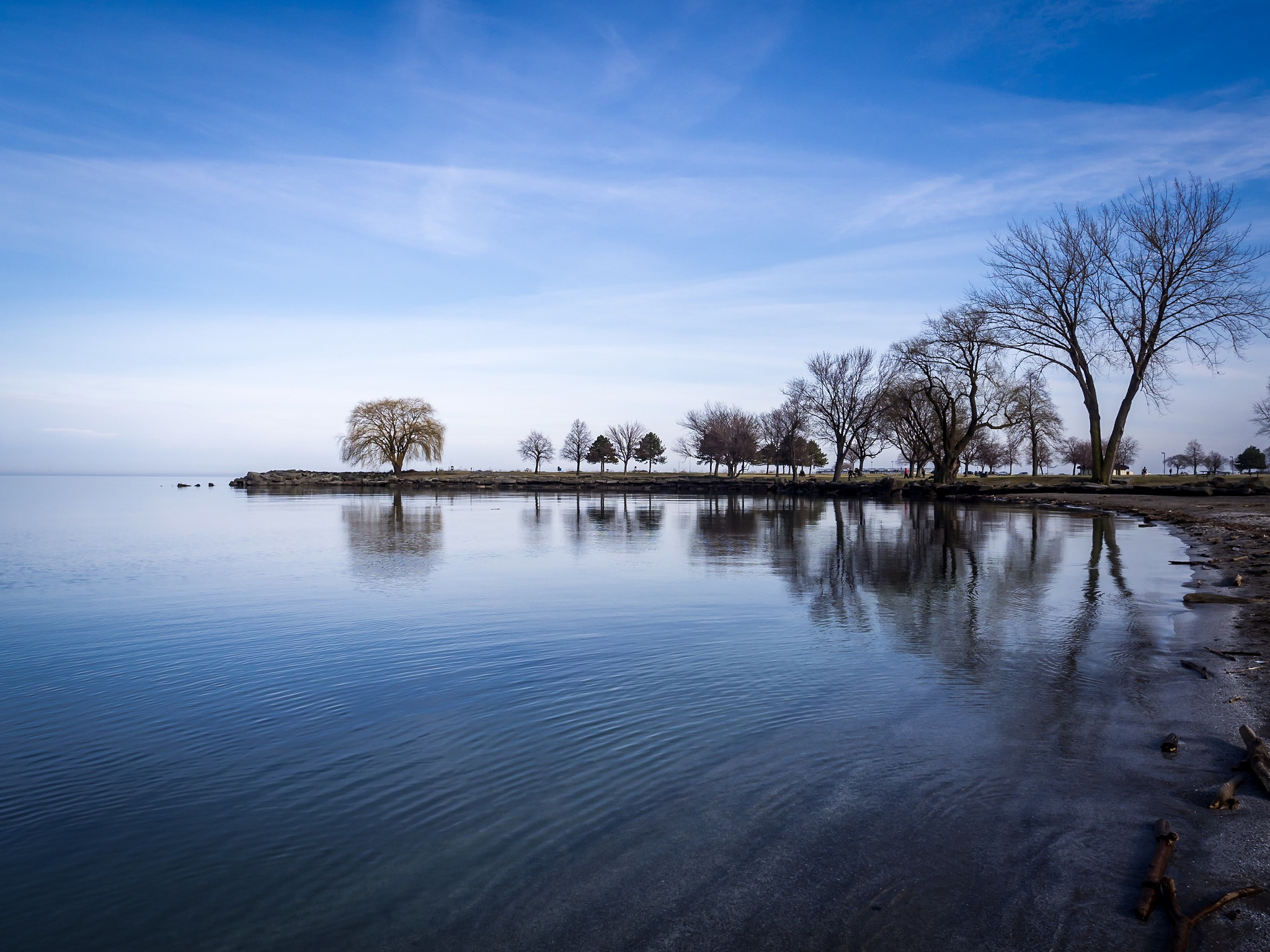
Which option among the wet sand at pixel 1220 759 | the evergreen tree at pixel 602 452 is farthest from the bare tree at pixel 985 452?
the wet sand at pixel 1220 759

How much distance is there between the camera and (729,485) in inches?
3356

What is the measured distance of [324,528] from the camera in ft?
87.8

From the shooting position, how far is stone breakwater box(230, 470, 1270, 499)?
40.3m

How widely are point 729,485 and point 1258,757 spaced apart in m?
80.8

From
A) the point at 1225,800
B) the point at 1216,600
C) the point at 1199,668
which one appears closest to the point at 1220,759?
the point at 1225,800

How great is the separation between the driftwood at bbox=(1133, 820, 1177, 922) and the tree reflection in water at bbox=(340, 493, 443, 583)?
12025 mm

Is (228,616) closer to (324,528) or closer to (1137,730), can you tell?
(1137,730)

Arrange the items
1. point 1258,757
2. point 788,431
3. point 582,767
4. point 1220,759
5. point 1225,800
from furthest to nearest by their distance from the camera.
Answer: point 788,431, point 582,767, point 1220,759, point 1258,757, point 1225,800

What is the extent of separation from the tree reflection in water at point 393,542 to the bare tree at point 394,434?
55.0 meters

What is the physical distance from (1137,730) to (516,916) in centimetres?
461

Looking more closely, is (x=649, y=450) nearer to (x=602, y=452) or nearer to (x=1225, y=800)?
(x=602, y=452)

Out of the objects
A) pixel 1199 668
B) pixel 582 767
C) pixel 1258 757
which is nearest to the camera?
pixel 1258 757

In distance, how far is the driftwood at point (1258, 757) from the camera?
4480 mm

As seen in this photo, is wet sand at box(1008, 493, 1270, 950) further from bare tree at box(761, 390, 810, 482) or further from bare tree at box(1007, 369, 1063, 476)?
bare tree at box(761, 390, 810, 482)
